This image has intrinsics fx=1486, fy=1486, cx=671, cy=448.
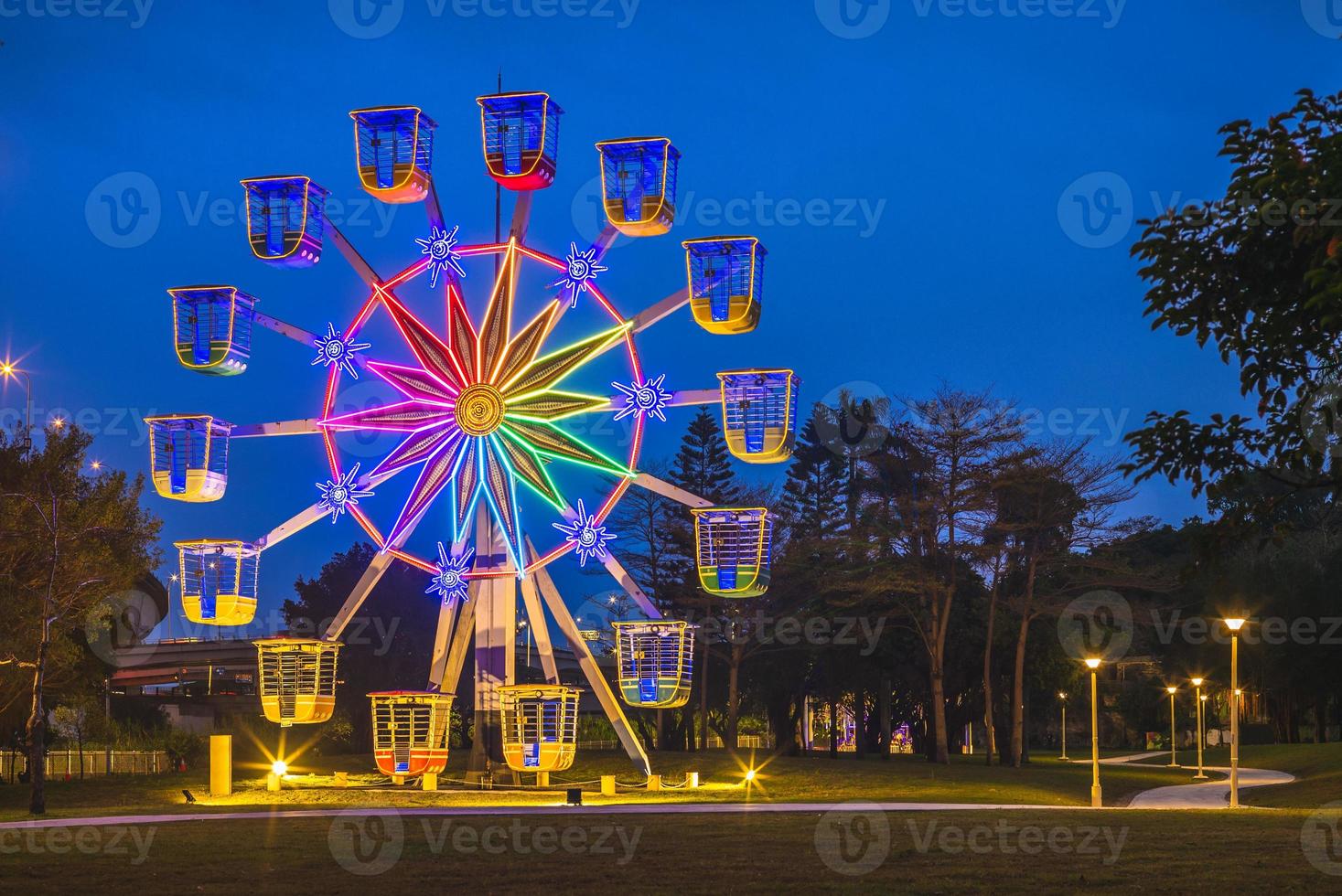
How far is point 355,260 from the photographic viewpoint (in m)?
35.4

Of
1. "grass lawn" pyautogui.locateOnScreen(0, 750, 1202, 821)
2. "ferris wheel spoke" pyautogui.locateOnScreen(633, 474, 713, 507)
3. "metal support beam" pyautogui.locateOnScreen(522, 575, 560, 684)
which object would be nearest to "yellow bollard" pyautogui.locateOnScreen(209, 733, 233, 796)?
"grass lawn" pyautogui.locateOnScreen(0, 750, 1202, 821)

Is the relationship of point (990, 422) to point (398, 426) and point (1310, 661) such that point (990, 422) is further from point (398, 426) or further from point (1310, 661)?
point (398, 426)

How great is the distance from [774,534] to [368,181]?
128ft

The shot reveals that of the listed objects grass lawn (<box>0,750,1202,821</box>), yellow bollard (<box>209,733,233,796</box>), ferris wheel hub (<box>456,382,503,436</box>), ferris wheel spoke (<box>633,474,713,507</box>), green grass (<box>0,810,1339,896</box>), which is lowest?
grass lawn (<box>0,750,1202,821</box>)

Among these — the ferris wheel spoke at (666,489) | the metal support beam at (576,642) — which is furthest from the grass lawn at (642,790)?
the ferris wheel spoke at (666,489)

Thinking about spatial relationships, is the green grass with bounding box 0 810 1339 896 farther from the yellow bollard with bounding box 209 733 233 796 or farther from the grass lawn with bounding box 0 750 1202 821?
the yellow bollard with bounding box 209 733 233 796

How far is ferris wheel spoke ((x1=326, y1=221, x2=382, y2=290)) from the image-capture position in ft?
116

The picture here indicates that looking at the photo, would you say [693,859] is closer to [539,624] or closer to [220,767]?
[539,624]

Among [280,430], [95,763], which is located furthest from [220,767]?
[95,763]

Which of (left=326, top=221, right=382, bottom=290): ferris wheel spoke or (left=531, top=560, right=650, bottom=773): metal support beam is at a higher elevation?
(left=326, top=221, right=382, bottom=290): ferris wheel spoke

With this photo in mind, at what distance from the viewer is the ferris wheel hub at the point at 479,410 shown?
3428 cm

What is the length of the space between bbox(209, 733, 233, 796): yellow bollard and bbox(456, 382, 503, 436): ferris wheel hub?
9.78 m

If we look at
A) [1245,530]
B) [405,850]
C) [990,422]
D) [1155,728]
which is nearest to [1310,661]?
[990,422]

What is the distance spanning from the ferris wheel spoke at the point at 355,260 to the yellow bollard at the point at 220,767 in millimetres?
11637
